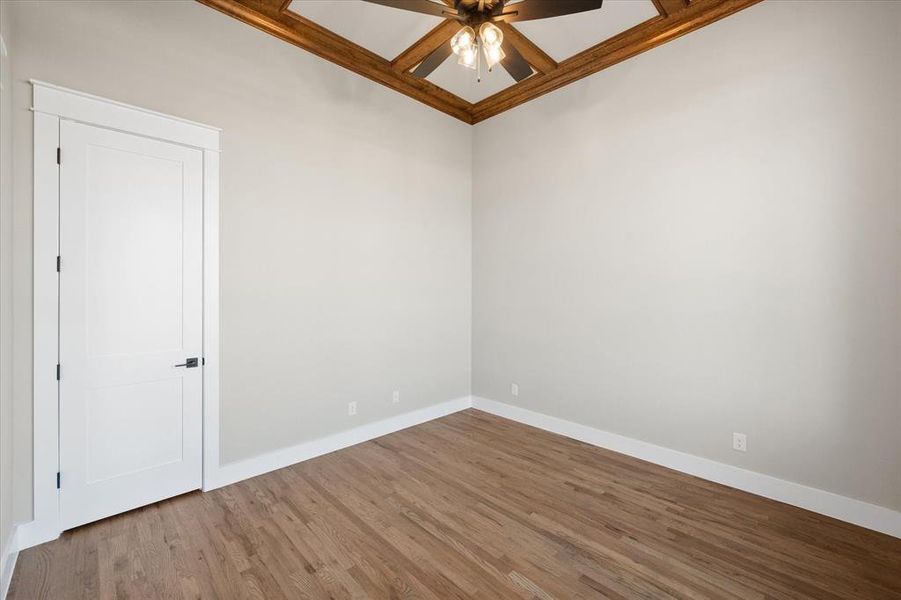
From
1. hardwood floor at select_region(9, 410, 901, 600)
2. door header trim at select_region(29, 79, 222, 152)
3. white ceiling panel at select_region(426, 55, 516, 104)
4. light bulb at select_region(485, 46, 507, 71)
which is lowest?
hardwood floor at select_region(9, 410, 901, 600)

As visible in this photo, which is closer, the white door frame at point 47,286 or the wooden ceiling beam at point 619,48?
the white door frame at point 47,286

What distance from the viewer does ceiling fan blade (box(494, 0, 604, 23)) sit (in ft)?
6.71

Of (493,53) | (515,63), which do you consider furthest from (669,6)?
(493,53)

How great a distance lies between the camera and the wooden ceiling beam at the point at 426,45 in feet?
10.1

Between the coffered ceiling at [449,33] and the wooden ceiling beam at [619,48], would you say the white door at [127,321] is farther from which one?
the wooden ceiling beam at [619,48]

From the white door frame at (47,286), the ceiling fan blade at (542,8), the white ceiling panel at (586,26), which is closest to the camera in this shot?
the ceiling fan blade at (542,8)

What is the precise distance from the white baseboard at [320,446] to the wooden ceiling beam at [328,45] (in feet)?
11.0

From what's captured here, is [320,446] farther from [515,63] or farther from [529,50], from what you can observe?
[529,50]

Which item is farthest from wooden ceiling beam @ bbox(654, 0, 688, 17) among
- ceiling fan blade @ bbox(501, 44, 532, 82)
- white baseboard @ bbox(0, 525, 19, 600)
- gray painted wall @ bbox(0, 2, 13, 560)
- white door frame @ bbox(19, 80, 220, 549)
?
white baseboard @ bbox(0, 525, 19, 600)

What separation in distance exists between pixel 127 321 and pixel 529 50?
3.72m

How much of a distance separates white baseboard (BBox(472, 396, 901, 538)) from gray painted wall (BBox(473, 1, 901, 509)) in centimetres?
6

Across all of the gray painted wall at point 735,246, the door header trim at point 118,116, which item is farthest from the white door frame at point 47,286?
the gray painted wall at point 735,246

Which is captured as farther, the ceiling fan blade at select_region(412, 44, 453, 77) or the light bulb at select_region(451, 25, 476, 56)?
the ceiling fan blade at select_region(412, 44, 453, 77)

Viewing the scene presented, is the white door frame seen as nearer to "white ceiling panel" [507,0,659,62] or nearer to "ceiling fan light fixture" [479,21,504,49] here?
"ceiling fan light fixture" [479,21,504,49]
